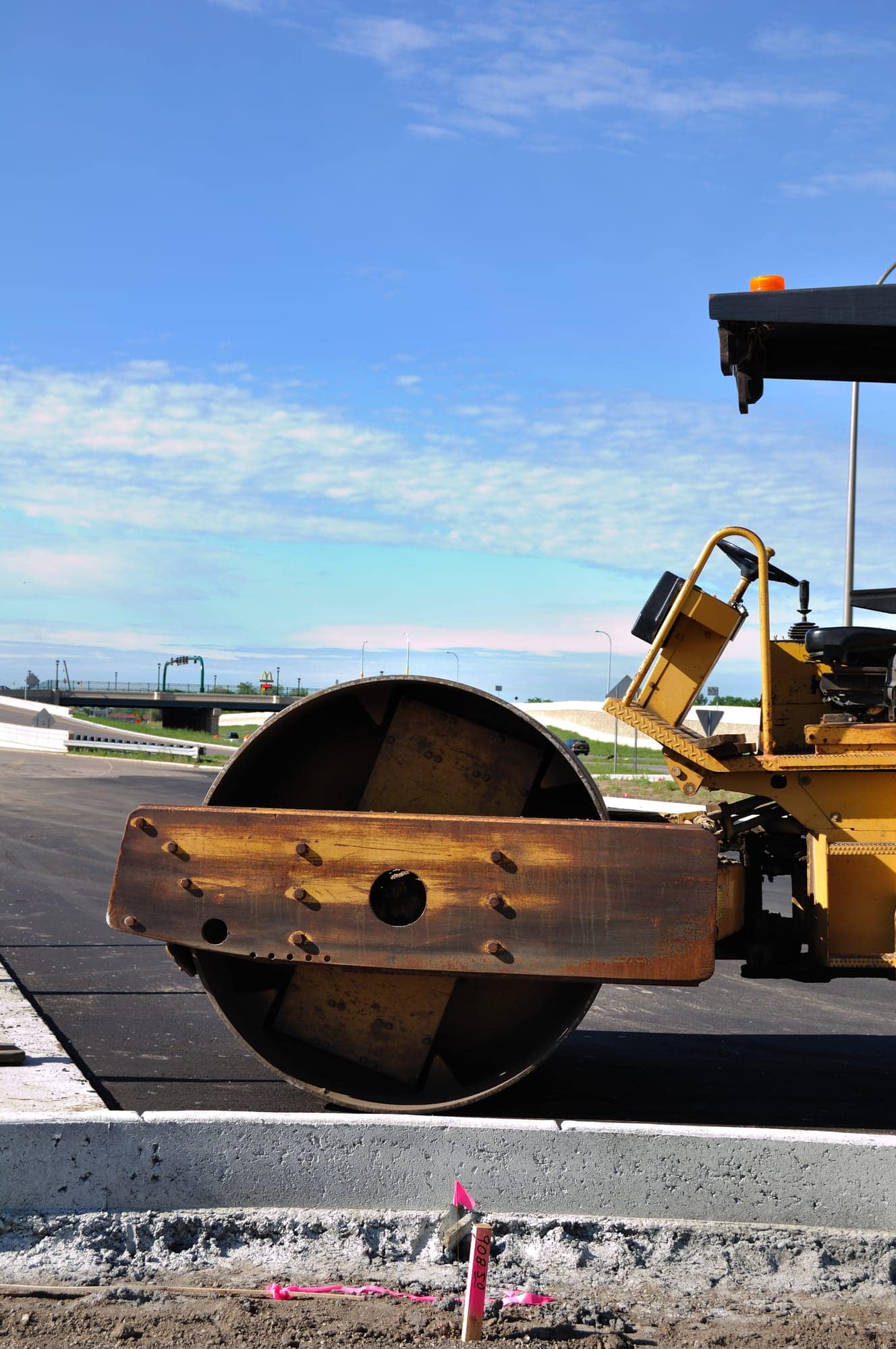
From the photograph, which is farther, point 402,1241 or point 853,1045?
point 853,1045

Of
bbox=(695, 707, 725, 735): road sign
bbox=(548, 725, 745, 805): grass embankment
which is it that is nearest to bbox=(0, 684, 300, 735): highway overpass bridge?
bbox=(548, 725, 745, 805): grass embankment

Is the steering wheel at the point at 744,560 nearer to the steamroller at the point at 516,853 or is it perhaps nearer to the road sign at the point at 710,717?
the steamroller at the point at 516,853

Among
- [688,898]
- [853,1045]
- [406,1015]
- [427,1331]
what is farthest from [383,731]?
[853,1045]

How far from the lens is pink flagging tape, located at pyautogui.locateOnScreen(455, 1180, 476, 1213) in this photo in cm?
333

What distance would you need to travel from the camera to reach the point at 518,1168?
11.5ft

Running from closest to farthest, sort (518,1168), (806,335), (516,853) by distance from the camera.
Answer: (518,1168) < (516,853) < (806,335)

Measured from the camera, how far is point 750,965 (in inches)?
182

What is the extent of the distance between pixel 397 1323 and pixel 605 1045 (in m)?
2.98

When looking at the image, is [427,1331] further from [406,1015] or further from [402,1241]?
[406,1015]

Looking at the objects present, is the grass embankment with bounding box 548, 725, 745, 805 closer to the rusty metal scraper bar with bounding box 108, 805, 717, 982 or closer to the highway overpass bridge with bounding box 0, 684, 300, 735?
the rusty metal scraper bar with bounding box 108, 805, 717, 982

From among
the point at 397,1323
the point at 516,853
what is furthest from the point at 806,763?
the point at 397,1323

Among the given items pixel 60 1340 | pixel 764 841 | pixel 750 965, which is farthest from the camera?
pixel 764 841

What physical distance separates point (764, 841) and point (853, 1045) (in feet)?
5.91

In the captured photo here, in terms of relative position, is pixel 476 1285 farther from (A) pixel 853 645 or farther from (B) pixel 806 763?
(A) pixel 853 645
